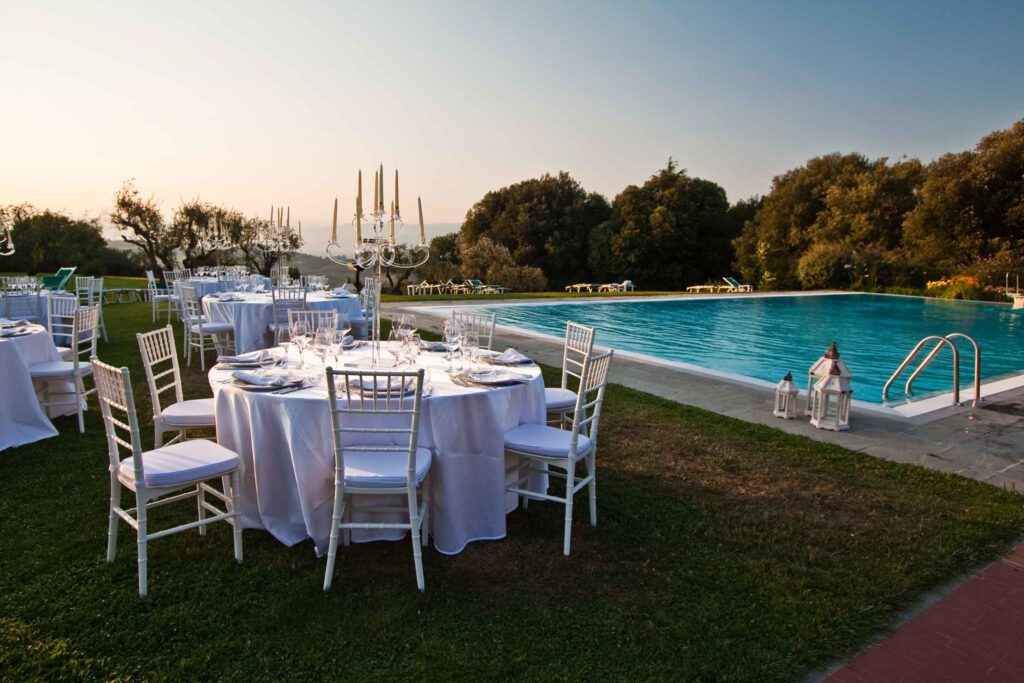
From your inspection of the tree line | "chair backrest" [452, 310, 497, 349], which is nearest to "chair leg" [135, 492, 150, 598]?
"chair backrest" [452, 310, 497, 349]

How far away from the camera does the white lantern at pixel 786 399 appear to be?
18.0 ft

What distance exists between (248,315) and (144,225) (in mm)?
14634

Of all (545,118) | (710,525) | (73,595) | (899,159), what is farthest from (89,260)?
(899,159)

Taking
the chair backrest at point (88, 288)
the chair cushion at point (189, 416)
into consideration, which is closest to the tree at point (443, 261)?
the chair backrest at point (88, 288)

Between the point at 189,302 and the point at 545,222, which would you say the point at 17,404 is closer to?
the point at 189,302

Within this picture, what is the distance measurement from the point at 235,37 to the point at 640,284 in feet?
90.0

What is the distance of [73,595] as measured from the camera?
268cm

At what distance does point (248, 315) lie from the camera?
26.7 ft

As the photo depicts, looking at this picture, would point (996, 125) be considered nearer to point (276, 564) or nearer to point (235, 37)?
point (235, 37)

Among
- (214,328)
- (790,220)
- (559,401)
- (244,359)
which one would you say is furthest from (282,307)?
(790,220)

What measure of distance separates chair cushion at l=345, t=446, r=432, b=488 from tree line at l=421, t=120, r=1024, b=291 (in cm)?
2492

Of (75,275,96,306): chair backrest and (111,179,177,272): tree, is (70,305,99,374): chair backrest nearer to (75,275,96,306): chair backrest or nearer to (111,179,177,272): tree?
(75,275,96,306): chair backrest

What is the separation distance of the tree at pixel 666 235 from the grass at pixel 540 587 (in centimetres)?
3139

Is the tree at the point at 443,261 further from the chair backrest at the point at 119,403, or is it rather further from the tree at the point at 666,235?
the chair backrest at the point at 119,403
